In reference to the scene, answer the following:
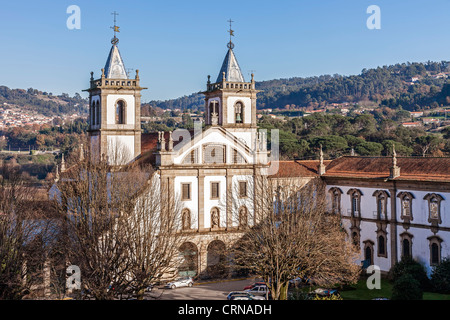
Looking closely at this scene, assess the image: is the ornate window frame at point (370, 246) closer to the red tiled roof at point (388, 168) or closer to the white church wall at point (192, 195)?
the red tiled roof at point (388, 168)

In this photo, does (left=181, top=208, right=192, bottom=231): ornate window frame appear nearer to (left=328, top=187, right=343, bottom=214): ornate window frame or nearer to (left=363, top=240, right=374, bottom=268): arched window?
(left=328, top=187, right=343, bottom=214): ornate window frame

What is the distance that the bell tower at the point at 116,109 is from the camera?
161 ft

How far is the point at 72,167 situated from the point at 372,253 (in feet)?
83.8

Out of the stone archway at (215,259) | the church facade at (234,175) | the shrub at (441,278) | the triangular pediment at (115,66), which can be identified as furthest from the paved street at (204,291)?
the triangular pediment at (115,66)

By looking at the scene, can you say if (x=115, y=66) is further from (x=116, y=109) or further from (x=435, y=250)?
(x=435, y=250)

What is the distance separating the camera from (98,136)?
4959cm

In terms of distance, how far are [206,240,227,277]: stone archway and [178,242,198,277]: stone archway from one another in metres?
1.23

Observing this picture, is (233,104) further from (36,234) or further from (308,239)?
(36,234)

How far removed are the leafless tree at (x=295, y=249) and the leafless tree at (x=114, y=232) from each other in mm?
6255

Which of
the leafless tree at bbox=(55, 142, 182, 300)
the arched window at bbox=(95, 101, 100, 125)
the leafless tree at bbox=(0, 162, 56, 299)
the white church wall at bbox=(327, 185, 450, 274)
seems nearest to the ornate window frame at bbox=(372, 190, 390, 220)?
the white church wall at bbox=(327, 185, 450, 274)

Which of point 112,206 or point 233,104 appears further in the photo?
point 233,104

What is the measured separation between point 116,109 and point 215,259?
1573cm
